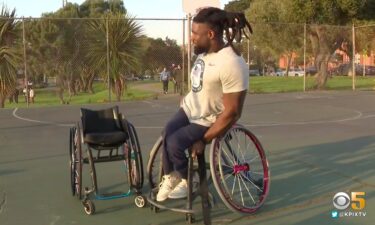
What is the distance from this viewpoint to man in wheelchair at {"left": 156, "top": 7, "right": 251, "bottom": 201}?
4.14m

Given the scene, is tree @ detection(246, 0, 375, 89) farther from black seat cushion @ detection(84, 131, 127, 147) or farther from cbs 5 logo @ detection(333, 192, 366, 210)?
black seat cushion @ detection(84, 131, 127, 147)

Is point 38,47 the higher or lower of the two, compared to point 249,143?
higher

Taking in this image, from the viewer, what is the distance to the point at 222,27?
14.0ft

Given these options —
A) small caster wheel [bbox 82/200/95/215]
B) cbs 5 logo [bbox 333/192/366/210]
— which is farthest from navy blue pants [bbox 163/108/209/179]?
cbs 5 logo [bbox 333/192/366/210]

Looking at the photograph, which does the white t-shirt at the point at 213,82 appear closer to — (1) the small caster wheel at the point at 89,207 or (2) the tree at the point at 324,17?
(1) the small caster wheel at the point at 89,207

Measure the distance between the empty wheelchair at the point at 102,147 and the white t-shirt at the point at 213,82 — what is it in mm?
777

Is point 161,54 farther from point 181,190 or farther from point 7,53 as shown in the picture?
point 181,190

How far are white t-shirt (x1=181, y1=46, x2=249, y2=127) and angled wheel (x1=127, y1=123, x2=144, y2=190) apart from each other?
2.26 ft

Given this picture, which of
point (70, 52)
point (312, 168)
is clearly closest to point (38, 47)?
point (70, 52)

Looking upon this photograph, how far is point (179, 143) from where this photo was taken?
438 centimetres

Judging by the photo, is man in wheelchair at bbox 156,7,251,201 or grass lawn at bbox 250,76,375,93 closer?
man in wheelchair at bbox 156,7,251,201

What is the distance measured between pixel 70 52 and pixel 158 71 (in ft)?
16.9

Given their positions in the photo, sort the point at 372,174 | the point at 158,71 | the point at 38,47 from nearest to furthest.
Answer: the point at 372,174 → the point at 38,47 → the point at 158,71

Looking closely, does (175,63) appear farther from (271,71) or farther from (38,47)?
(271,71)
